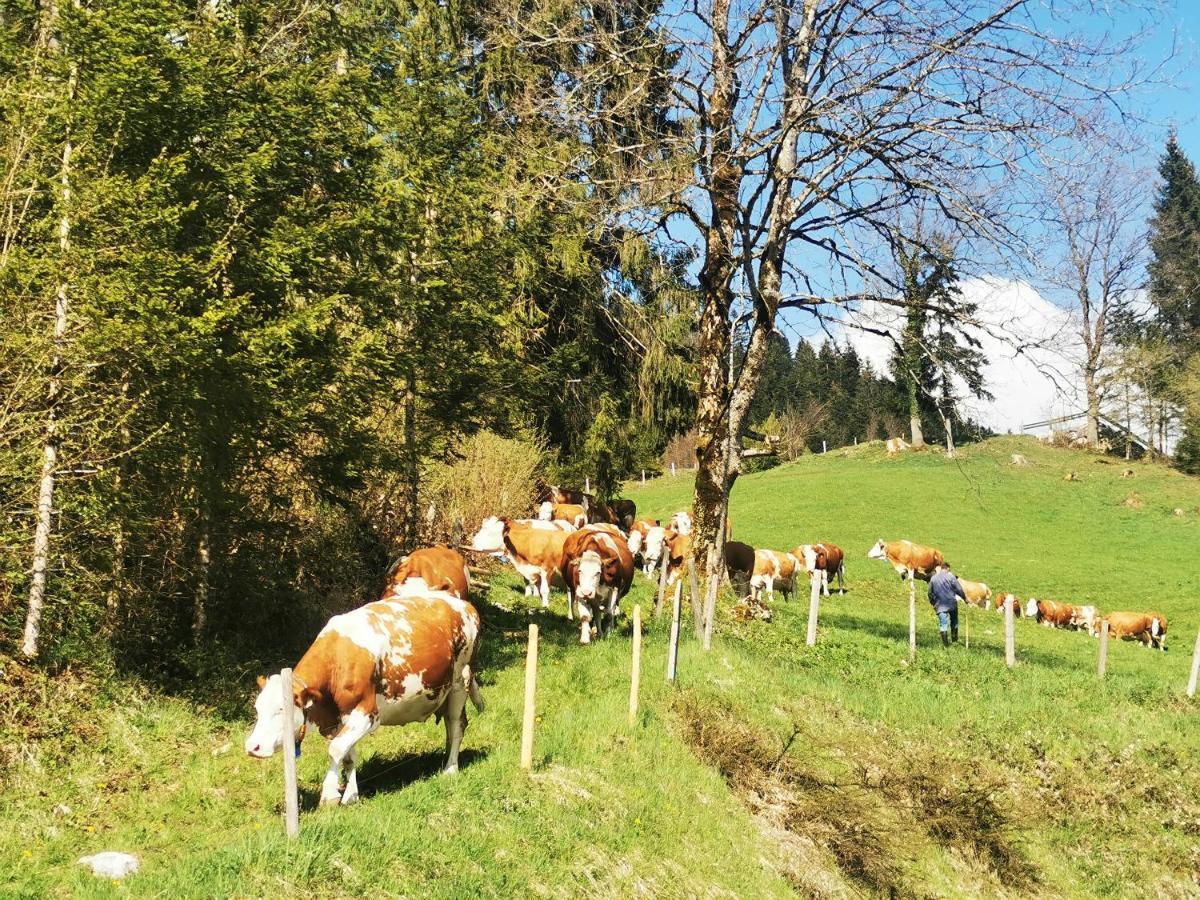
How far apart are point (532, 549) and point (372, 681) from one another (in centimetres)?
1152

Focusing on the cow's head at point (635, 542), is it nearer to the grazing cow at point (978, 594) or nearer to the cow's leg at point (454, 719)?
the grazing cow at point (978, 594)

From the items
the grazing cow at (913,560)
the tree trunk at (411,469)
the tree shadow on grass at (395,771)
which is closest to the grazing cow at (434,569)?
the tree trunk at (411,469)

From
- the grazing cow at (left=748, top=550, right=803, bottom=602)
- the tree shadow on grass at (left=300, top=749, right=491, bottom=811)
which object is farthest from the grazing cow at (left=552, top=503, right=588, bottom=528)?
the tree shadow on grass at (left=300, top=749, right=491, bottom=811)

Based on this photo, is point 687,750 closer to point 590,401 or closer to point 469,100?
point 469,100

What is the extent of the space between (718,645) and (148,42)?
10.7 meters

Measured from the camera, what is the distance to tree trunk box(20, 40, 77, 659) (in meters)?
9.45

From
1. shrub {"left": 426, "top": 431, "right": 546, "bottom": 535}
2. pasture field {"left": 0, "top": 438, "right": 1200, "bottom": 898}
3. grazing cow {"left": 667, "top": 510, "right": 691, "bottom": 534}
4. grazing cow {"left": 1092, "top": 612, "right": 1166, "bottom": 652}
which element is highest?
shrub {"left": 426, "top": 431, "right": 546, "bottom": 535}

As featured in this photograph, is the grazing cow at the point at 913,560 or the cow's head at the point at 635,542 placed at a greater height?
the cow's head at the point at 635,542

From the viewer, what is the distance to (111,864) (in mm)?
6727

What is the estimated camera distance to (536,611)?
18078 millimetres

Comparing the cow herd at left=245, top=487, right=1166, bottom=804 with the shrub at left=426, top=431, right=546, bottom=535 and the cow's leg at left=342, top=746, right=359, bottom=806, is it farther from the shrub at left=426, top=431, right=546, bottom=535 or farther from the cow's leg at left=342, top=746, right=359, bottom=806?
the shrub at left=426, top=431, right=546, bottom=535

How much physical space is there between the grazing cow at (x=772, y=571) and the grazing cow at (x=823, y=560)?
117 centimetres

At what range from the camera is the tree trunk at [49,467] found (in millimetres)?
9445

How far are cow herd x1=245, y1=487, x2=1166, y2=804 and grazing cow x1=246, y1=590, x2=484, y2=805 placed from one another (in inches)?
0.4
